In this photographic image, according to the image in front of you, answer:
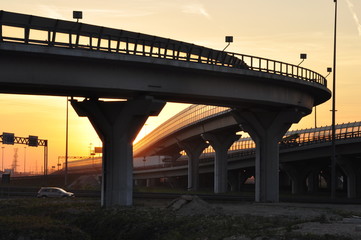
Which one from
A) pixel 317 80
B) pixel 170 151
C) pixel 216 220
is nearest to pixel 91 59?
pixel 216 220

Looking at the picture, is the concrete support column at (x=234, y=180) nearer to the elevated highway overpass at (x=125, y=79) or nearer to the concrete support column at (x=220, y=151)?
the concrete support column at (x=220, y=151)

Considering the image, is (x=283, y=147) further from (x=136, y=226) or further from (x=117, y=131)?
(x=136, y=226)

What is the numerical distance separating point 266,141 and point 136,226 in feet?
92.4

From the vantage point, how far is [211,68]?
2109 inches

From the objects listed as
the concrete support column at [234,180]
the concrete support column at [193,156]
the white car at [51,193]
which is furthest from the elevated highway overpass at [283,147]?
the white car at [51,193]

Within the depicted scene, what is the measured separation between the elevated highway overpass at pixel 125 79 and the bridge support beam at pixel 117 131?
0.25ft

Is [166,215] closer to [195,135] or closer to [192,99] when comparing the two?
[192,99]

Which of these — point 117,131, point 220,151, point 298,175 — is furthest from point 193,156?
point 117,131

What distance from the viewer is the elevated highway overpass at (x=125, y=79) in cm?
4512

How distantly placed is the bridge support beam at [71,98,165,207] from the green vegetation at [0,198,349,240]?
303cm

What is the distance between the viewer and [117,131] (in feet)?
171

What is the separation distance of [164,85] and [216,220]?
15.5 metres

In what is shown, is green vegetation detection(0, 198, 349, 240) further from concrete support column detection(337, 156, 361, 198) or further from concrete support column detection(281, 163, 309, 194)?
concrete support column detection(281, 163, 309, 194)

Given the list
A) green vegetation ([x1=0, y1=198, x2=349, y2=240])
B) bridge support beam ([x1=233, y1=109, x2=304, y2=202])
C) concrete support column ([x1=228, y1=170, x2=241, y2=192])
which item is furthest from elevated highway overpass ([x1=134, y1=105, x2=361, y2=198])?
green vegetation ([x1=0, y1=198, x2=349, y2=240])
